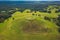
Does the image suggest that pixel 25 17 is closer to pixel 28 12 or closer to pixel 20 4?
pixel 28 12

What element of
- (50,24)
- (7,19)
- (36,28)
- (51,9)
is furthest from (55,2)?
(7,19)

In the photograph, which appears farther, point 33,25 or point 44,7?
point 44,7

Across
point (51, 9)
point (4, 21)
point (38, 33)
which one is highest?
point (51, 9)

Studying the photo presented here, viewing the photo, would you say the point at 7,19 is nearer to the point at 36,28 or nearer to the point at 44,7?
the point at 36,28

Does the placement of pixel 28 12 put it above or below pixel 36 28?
above

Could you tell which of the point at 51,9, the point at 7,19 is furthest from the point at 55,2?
the point at 7,19
